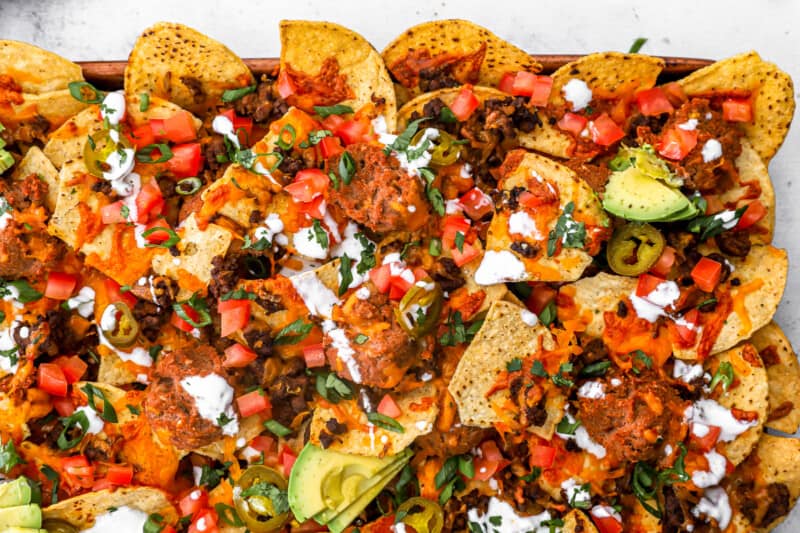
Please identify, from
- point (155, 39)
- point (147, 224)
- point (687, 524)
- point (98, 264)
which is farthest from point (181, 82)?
point (687, 524)

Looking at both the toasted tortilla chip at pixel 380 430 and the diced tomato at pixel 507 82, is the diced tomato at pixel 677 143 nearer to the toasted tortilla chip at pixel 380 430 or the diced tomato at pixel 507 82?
the diced tomato at pixel 507 82

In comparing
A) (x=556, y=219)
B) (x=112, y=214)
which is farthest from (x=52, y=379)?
(x=556, y=219)

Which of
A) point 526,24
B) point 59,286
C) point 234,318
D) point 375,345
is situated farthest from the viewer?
point 526,24

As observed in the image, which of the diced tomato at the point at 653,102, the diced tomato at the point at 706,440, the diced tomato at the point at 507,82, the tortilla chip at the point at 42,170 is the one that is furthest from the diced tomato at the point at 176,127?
the diced tomato at the point at 706,440

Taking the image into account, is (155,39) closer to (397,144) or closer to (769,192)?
(397,144)

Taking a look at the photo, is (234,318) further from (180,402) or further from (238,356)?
(180,402)

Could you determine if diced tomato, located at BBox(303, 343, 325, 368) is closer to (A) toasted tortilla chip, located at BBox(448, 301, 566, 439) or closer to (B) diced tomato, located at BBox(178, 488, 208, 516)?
(A) toasted tortilla chip, located at BBox(448, 301, 566, 439)
